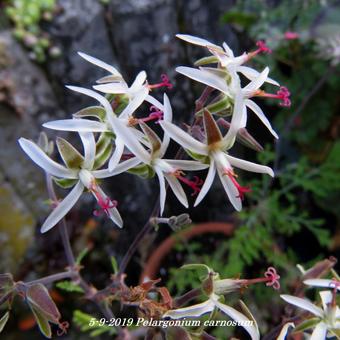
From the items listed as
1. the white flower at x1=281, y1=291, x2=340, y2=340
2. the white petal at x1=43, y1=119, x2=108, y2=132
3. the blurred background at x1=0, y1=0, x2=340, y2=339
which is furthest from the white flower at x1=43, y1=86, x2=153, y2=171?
the blurred background at x1=0, y1=0, x2=340, y2=339

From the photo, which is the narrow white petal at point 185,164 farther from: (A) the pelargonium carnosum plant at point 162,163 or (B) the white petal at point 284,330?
(B) the white petal at point 284,330

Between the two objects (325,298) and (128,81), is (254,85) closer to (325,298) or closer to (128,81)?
(325,298)

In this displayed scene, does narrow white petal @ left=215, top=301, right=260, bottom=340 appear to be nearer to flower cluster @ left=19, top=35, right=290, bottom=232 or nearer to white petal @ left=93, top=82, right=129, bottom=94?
flower cluster @ left=19, top=35, right=290, bottom=232

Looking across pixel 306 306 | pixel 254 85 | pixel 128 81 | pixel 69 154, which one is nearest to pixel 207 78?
pixel 254 85

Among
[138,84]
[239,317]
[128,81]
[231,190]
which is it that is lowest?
[128,81]

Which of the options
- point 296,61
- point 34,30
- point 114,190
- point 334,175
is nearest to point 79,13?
point 34,30

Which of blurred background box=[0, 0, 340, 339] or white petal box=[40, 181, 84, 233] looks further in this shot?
blurred background box=[0, 0, 340, 339]
